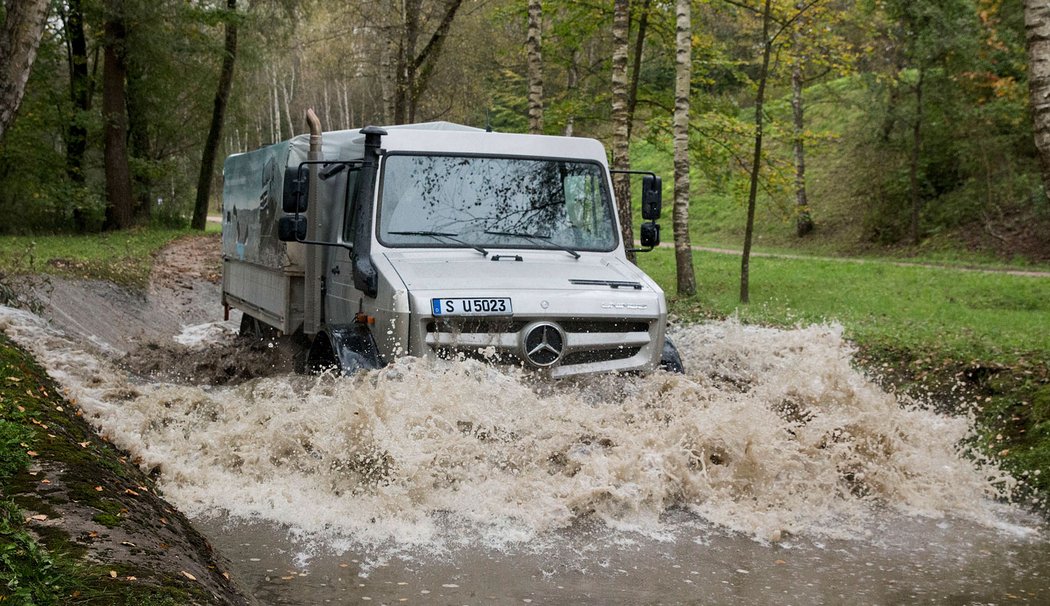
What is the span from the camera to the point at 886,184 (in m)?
32.3

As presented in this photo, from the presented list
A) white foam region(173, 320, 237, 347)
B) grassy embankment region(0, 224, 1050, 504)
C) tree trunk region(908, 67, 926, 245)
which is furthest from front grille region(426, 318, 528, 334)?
tree trunk region(908, 67, 926, 245)

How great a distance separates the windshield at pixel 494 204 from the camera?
28.2ft

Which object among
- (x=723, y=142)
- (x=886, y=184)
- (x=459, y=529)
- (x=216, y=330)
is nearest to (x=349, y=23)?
(x=723, y=142)

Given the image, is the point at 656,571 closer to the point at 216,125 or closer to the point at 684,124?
the point at 684,124

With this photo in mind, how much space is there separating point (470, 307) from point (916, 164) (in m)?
26.6

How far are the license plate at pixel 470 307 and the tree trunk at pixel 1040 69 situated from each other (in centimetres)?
534

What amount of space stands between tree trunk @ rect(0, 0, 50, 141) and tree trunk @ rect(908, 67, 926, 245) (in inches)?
1004

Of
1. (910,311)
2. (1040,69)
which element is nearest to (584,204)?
(1040,69)

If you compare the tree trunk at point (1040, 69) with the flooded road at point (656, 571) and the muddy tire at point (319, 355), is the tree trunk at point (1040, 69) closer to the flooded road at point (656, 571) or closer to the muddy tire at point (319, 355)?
the flooded road at point (656, 571)

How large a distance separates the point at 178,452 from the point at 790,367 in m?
5.17

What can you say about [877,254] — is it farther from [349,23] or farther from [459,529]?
[459,529]

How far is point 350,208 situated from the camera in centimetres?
902

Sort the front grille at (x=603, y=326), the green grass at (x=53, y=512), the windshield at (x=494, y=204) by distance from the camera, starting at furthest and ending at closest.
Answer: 1. the windshield at (x=494, y=204)
2. the front grille at (x=603, y=326)
3. the green grass at (x=53, y=512)

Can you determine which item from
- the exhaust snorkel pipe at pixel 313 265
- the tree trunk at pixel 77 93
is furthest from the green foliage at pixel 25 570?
the tree trunk at pixel 77 93
